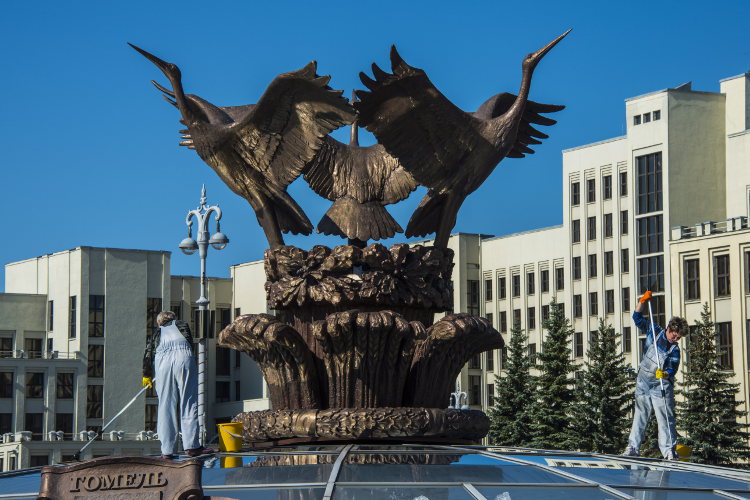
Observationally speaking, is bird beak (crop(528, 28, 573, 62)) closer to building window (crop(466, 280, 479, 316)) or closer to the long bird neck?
the long bird neck

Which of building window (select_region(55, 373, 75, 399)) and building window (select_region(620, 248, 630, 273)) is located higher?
building window (select_region(620, 248, 630, 273))

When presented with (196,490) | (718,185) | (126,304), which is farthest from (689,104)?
(196,490)

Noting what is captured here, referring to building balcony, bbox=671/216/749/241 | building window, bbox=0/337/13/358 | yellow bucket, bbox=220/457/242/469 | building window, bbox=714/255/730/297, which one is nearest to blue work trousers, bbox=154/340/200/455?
yellow bucket, bbox=220/457/242/469

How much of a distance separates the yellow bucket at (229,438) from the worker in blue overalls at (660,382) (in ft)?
12.8

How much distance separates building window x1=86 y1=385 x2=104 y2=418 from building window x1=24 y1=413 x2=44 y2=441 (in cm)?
287

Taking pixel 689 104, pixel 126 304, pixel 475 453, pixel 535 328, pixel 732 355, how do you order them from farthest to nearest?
pixel 126 304 → pixel 535 328 → pixel 689 104 → pixel 732 355 → pixel 475 453

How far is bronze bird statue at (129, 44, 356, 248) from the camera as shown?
15.8 m

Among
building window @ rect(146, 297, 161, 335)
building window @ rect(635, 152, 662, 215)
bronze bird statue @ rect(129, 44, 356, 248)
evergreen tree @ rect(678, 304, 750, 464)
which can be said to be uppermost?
building window @ rect(635, 152, 662, 215)

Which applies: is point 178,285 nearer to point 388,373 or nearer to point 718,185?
point 718,185

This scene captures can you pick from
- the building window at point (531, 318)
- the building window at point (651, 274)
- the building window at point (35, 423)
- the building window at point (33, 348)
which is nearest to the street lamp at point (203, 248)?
the building window at point (651, 274)

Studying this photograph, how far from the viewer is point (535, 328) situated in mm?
77875

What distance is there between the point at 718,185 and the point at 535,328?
14105 mm

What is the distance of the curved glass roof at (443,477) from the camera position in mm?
10586

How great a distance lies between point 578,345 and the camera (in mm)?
73250
